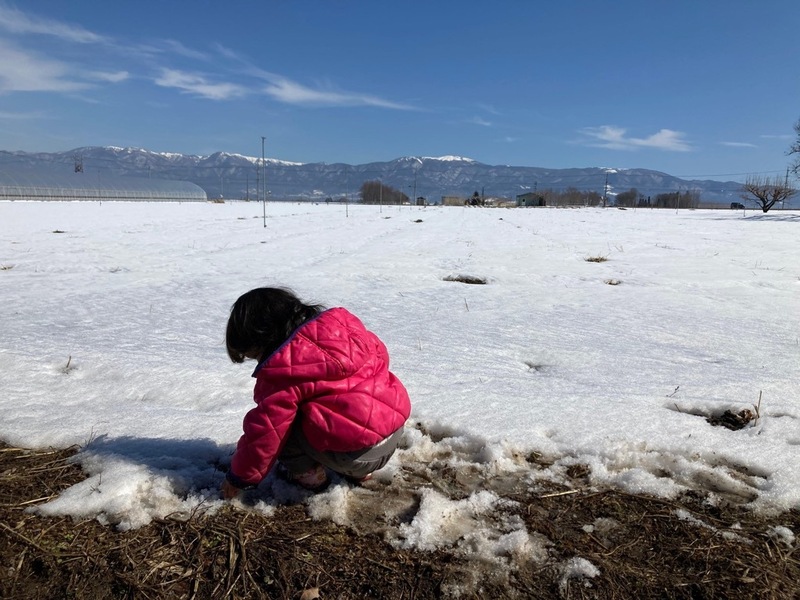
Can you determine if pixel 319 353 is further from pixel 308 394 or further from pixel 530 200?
pixel 530 200

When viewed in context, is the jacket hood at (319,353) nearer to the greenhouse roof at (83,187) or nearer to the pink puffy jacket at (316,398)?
the pink puffy jacket at (316,398)

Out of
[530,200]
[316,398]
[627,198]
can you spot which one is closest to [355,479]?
[316,398]

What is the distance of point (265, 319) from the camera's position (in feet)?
5.87

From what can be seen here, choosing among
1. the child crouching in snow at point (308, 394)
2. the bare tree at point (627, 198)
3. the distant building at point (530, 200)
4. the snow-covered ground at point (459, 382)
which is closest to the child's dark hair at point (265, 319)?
the child crouching in snow at point (308, 394)

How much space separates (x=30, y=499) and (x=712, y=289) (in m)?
6.52

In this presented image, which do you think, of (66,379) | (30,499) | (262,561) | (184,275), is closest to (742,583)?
(262,561)

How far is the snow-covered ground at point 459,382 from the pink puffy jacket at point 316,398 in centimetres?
24

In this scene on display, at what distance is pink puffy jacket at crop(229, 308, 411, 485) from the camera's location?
5.55 ft

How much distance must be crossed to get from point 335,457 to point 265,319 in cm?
56

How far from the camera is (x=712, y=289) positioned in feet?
19.1

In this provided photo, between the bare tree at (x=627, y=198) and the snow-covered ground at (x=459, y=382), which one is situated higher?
the bare tree at (x=627, y=198)

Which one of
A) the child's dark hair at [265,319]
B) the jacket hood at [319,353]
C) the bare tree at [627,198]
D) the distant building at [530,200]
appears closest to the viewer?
the jacket hood at [319,353]

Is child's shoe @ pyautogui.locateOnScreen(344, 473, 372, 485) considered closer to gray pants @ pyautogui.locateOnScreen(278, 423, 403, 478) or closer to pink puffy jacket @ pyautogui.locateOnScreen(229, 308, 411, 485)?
gray pants @ pyautogui.locateOnScreen(278, 423, 403, 478)

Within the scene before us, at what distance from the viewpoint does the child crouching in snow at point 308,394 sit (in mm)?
1697
